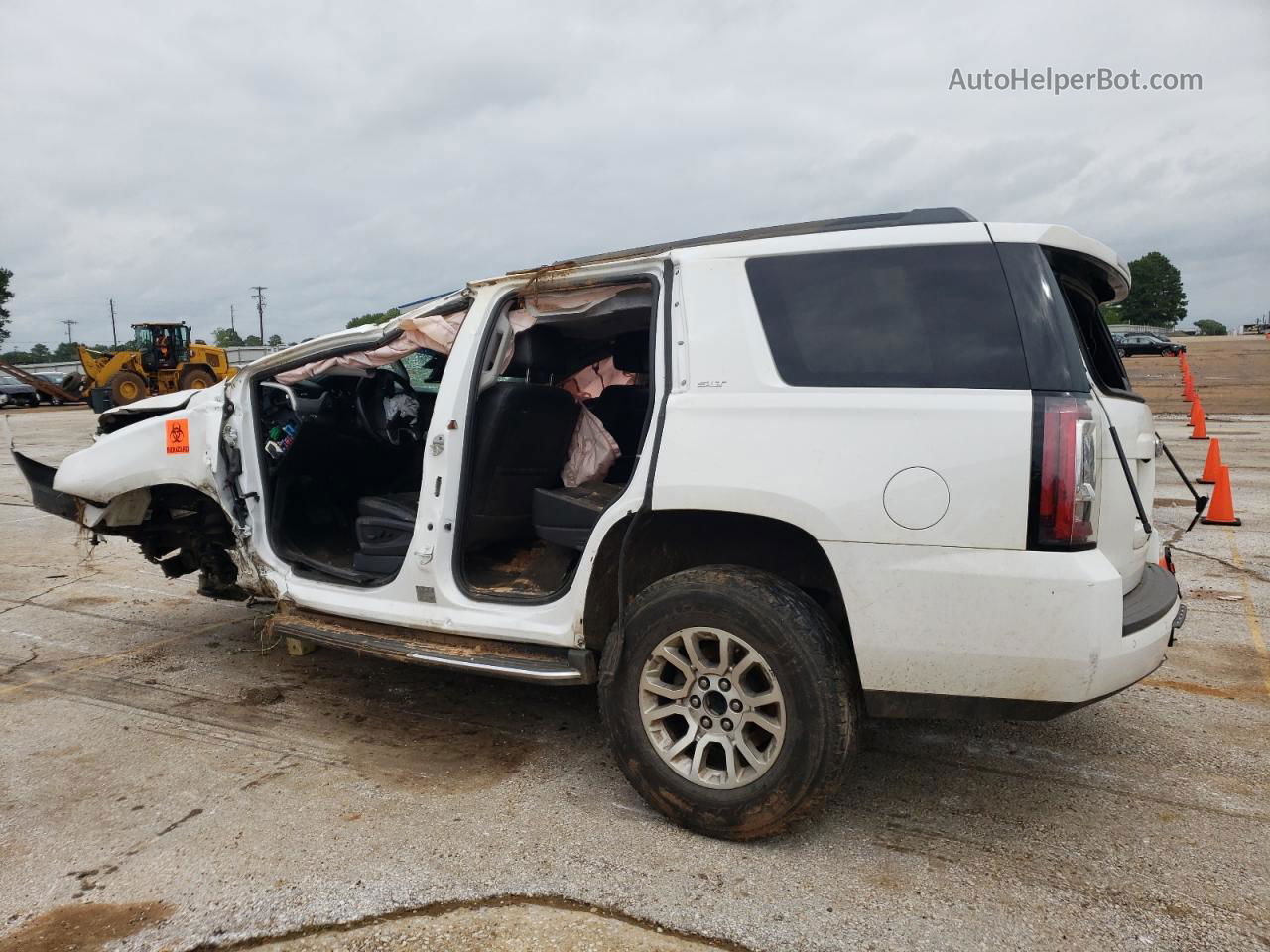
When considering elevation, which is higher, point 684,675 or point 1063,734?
point 684,675

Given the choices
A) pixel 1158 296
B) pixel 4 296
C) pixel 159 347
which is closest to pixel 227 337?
pixel 4 296

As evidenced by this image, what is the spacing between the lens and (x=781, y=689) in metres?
2.75

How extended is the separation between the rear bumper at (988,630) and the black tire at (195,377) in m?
29.5

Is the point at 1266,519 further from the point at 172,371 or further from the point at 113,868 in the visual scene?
the point at 172,371

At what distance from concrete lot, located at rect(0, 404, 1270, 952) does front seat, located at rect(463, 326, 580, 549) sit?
89 centimetres

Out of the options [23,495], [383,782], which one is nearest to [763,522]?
[383,782]

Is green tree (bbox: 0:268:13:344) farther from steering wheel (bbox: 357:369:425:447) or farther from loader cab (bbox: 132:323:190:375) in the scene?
steering wheel (bbox: 357:369:425:447)

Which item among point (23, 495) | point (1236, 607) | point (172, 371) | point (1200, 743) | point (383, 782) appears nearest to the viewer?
point (383, 782)

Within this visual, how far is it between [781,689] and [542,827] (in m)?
0.97

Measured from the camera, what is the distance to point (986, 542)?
2539mm

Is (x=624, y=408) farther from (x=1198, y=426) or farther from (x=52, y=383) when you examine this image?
(x=52, y=383)

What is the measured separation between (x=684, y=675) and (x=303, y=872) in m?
1.32

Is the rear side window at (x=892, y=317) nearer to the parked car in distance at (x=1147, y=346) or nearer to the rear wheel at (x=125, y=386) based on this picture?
the rear wheel at (x=125, y=386)

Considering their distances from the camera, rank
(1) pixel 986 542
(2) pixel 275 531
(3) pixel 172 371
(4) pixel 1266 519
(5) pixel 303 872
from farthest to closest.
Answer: (3) pixel 172 371, (4) pixel 1266 519, (2) pixel 275 531, (5) pixel 303 872, (1) pixel 986 542
